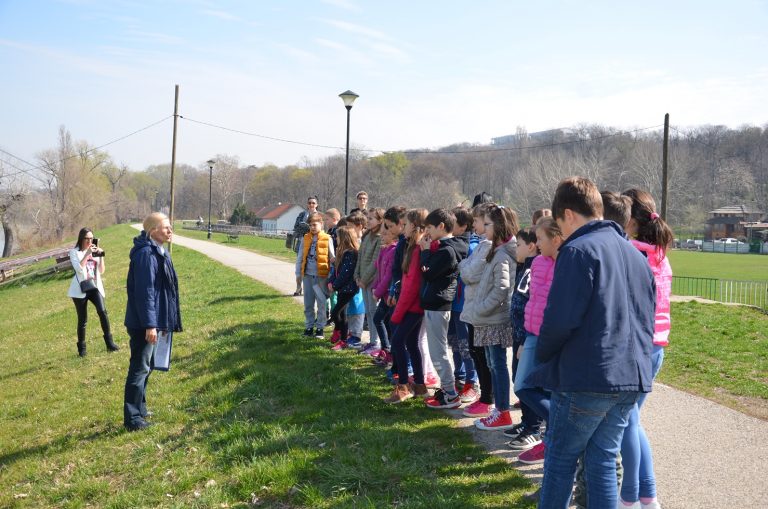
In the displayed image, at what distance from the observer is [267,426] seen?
5.76m

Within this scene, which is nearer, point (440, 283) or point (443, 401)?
point (440, 283)

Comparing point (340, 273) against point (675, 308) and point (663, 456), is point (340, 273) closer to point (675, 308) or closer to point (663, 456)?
point (663, 456)

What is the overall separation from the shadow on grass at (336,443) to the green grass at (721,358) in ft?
11.5

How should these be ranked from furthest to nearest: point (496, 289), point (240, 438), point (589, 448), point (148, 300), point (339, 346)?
1. point (339, 346)
2. point (148, 300)
3. point (240, 438)
4. point (496, 289)
5. point (589, 448)

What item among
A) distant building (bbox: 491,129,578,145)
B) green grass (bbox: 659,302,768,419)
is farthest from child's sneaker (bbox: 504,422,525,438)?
distant building (bbox: 491,129,578,145)

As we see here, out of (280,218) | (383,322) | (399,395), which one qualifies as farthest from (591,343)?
(280,218)

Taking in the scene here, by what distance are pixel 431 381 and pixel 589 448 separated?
375cm

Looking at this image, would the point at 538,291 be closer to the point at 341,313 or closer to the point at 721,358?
the point at 341,313

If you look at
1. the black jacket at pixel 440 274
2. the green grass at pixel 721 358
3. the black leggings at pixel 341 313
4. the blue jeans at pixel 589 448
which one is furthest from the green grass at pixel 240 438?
the green grass at pixel 721 358

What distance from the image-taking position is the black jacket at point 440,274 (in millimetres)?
5879

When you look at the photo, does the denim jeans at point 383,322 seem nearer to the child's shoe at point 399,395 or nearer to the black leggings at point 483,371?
the child's shoe at point 399,395

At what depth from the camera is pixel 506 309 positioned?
533 cm

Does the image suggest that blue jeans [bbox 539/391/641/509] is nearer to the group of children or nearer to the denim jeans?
the group of children

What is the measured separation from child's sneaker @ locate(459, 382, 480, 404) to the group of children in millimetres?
12
